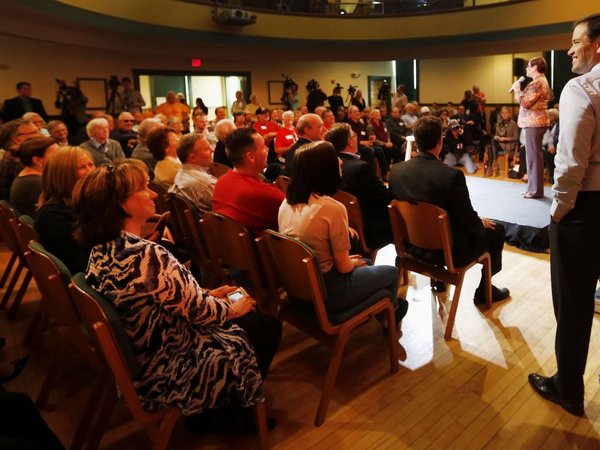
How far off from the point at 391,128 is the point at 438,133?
658 cm

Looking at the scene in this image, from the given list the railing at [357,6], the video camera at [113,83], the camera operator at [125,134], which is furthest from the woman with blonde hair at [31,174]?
the railing at [357,6]

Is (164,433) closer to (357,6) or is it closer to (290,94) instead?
(290,94)

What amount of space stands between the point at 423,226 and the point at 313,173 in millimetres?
A: 904

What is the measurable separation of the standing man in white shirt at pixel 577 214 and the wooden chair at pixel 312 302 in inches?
29.6

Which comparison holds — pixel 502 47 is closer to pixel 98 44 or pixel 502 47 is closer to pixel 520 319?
pixel 98 44

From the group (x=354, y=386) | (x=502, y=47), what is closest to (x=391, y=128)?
(x=502, y=47)

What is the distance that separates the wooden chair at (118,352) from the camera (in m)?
1.48

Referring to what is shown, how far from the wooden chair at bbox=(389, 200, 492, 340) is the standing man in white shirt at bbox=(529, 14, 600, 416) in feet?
2.12

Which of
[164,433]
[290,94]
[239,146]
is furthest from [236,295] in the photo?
[290,94]

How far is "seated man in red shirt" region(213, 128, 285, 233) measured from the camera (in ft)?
8.56

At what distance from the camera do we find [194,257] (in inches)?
130

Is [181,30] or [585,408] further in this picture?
[181,30]

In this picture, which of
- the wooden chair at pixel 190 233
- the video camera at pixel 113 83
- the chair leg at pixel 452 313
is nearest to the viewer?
the chair leg at pixel 452 313

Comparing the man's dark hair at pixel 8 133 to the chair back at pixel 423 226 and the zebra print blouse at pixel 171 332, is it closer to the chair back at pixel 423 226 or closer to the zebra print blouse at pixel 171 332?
the zebra print blouse at pixel 171 332
